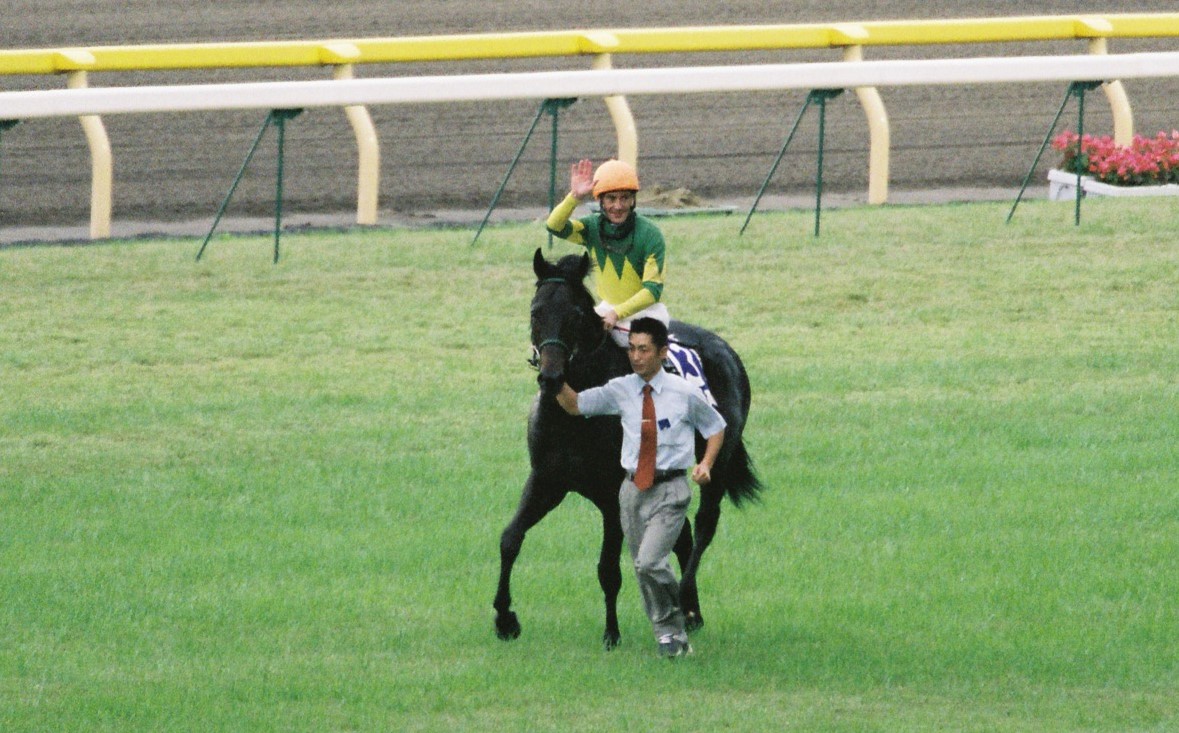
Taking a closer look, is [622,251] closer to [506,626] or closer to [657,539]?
[657,539]

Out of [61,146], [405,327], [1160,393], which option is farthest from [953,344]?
[61,146]

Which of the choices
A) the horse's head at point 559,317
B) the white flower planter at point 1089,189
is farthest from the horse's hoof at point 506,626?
the white flower planter at point 1089,189

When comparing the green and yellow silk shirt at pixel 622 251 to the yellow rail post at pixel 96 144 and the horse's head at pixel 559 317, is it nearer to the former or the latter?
the horse's head at pixel 559 317

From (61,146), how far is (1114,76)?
37.0 feet

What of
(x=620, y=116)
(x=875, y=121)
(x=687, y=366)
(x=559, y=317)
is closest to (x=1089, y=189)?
(x=875, y=121)

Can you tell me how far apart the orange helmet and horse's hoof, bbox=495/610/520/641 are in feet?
6.19

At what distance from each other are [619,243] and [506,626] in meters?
1.78

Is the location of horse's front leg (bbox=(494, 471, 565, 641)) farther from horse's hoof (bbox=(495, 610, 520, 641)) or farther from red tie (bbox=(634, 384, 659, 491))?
red tie (bbox=(634, 384, 659, 491))

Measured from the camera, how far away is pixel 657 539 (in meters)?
8.65

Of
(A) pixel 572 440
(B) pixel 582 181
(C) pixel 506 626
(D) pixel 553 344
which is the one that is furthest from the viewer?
(B) pixel 582 181

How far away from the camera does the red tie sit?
28.5 ft

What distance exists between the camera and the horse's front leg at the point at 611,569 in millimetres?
9070

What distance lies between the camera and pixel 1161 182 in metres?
20.8

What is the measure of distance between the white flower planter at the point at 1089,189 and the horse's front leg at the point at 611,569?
12384 mm
